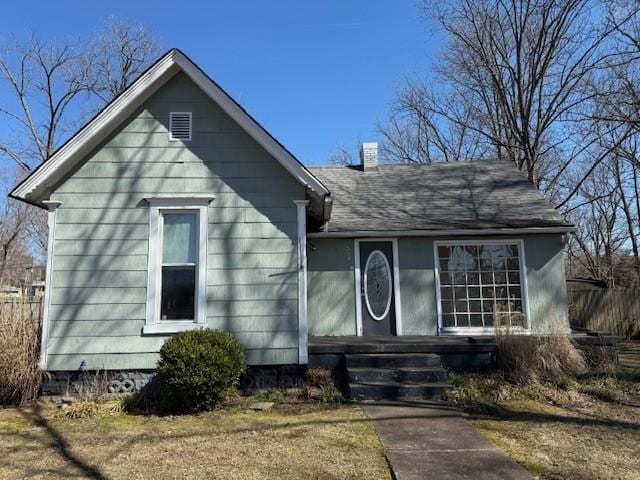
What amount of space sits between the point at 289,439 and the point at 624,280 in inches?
1250

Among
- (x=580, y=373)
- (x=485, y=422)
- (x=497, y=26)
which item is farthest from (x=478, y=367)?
(x=497, y=26)

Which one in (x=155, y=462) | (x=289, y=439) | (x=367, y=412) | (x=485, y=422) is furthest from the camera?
(x=367, y=412)

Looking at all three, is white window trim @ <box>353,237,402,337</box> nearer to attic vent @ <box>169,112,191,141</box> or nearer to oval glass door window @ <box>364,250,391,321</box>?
oval glass door window @ <box>364,250,391,321</box>

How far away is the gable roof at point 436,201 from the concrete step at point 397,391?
3812mm

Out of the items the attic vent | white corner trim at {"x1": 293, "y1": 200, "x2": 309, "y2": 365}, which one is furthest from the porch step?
the attic vent

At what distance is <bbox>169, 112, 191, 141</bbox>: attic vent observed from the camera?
25.9 feet

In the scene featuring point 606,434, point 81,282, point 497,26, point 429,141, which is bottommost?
point 606,434

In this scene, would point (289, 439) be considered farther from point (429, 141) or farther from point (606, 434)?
point (429, 141)

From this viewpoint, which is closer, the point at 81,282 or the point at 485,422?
the point at 485,422

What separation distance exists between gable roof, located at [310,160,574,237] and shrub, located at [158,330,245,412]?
4.08 metres

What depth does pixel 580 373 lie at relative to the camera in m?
7.96

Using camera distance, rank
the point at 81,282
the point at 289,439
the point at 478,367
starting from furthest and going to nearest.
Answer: the point at 478,367 → the point at 81,282 → the point at 289,439

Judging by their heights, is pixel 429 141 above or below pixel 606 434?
above

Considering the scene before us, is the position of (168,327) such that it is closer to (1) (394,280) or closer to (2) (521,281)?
(1) (394,280)
